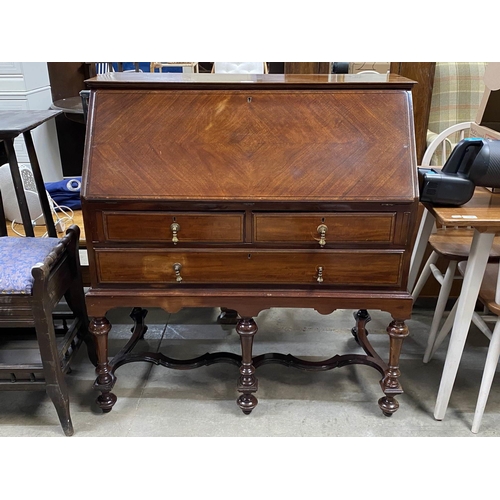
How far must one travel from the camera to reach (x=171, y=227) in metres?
1.61

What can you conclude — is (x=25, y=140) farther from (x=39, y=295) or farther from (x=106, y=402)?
(x=106, y=402)

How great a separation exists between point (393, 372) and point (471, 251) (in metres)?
0.54

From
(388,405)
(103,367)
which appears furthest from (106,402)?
(388,405)

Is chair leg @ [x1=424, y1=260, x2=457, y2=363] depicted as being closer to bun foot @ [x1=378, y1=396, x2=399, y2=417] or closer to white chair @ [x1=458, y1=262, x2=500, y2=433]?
white chair @ [x1=458, y1=262, x2=500, y2=433]

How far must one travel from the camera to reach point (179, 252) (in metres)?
1.65

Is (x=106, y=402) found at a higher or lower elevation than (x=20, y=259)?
lower

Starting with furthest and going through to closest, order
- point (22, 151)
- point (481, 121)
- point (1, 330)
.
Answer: point (22, 151)
point (1, 330)
point (481, 121)

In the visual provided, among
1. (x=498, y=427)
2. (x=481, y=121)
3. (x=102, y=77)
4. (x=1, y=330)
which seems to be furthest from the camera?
(x=1, y=330)

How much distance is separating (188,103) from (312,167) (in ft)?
1.53

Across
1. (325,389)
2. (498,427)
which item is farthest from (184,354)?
(498,427)

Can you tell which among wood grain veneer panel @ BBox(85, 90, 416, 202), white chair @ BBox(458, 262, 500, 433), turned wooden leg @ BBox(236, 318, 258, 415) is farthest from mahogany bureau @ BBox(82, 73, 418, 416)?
white chair @ BBox(458, 262, 500, 433)

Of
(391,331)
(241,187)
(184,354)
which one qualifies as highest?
(241,187)

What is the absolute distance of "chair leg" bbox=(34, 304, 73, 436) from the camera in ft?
5.40

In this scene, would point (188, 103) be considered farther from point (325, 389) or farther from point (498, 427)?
point (498, 427)
